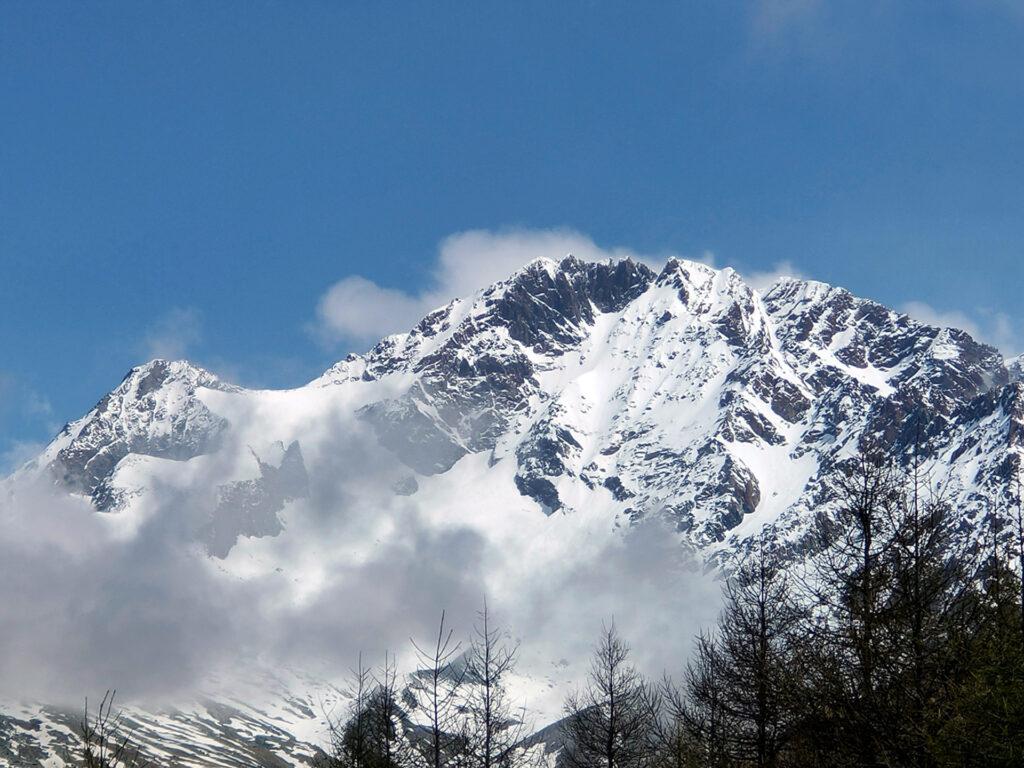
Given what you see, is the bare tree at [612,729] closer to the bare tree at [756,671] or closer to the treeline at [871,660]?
the treeline at [871,660]

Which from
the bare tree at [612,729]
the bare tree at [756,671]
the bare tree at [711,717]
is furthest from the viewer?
the bare tree at [612,729]

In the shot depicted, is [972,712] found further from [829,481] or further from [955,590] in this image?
[829,481]

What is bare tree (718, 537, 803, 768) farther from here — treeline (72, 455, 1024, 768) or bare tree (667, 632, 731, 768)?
bare tree (667, 632, 731, 768)

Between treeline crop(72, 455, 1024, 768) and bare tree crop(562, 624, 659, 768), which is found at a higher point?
bare tree crop(562, 624, 659, 768)

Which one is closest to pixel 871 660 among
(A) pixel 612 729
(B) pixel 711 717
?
(B) pixel 711 717

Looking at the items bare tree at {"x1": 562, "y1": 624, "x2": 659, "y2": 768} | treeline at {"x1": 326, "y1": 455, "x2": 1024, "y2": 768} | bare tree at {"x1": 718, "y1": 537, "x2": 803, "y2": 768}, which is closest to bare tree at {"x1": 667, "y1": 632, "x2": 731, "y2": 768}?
treeline at {"x1": 326, "y1": 455, "x2": 1024, "y2": 768}

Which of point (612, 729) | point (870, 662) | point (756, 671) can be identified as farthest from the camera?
point (612, 729)

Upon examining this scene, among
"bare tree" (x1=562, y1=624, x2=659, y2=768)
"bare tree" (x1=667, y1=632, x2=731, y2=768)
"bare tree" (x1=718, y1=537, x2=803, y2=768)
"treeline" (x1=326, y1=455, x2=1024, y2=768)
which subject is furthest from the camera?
"bare tree" (x1=562, y1=624, x2=659, y2=768)

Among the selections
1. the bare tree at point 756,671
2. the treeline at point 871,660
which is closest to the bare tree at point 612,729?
the treeline at point 871,660

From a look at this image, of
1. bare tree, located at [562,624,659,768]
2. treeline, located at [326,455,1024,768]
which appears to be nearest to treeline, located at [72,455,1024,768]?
treeline, located at [326,455,1024,768]

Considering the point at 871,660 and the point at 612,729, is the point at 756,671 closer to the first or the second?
the point at 871,660

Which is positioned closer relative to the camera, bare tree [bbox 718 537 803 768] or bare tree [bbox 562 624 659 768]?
bare tree [bbox 718 537 803 768]

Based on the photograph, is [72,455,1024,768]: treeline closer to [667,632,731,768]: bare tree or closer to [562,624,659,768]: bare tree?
[667,632,731,768]: bare tree

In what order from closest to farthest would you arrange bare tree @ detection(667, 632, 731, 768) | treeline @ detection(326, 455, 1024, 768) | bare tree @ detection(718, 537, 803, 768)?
1. treeline @ detection(326, 455, 1024, 768)
2. bare tree @ detection(718, 537, 803, 768)
3. bare tree @ detection(667, 632, 731, 768)
